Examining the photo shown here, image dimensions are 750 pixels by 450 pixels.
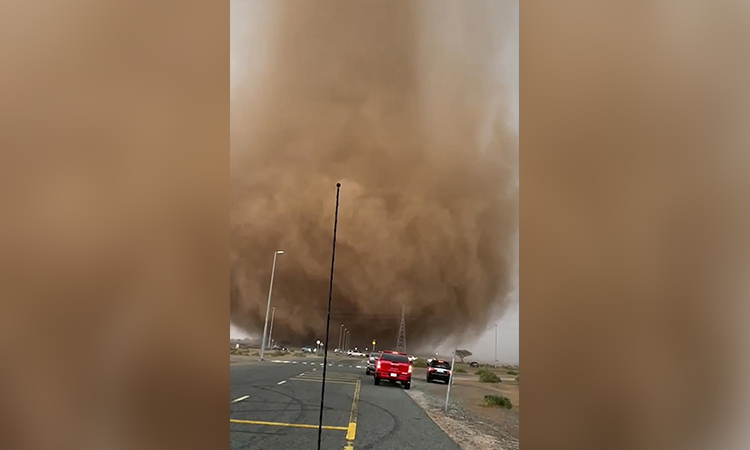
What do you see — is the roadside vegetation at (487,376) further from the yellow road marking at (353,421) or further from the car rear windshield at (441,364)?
the yellow road marking at (353,421)

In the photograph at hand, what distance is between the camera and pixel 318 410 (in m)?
2.84

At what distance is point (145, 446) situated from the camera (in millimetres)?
2969

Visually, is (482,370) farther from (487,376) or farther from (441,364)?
(441,364)

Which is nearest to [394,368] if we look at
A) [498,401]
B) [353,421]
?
[353,421]

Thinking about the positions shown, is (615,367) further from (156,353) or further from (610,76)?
(156,353)

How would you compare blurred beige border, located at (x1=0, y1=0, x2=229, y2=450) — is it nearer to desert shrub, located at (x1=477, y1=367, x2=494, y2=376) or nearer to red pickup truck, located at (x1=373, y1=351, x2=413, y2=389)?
red pickup truck, located at (x1=373, y1=351, x2=413, y2=389)

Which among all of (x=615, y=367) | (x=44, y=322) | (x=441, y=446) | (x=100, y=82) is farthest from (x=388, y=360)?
(x=100, y=82)

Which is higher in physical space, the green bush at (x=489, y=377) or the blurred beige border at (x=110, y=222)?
the blurred beige border at (x=110, y=222)

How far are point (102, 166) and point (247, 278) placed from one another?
0.98 metres

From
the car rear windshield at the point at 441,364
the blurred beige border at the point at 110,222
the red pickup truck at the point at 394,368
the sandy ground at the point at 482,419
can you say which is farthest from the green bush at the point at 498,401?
the blurred beige border at the point at 110,222

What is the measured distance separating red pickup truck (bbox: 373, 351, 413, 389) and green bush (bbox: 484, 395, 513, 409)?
40 cm

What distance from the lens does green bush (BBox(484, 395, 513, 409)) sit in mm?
2721

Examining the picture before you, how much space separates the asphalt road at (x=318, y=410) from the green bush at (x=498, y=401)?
270mm

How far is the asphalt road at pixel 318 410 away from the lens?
2.78 m
